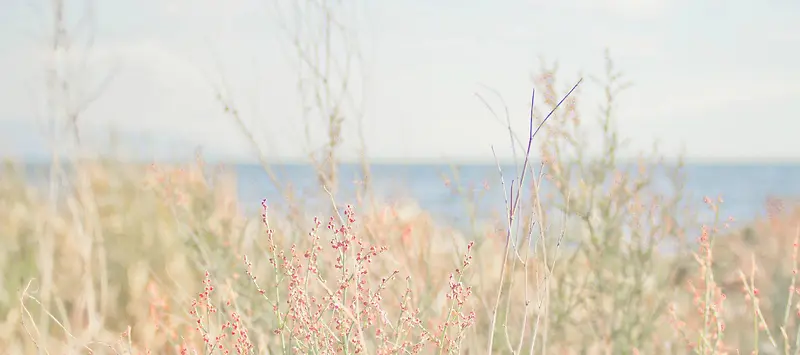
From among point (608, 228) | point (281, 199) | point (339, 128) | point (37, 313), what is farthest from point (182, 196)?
point (608, 228)

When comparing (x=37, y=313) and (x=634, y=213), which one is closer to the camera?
(x=634, y=213)

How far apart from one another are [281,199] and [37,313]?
1608 mm

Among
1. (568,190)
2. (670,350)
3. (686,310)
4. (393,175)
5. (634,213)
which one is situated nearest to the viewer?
(568,190)

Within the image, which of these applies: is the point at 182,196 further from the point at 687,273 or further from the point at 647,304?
the point at 687,273

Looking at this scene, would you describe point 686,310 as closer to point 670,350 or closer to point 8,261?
point 670,350

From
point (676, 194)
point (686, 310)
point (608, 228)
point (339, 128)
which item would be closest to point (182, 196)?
point (339, 128)

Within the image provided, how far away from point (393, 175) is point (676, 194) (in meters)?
1.24

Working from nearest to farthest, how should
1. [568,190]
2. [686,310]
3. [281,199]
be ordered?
[568,190] < [281,199] < [686,310]

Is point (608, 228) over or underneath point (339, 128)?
underneath

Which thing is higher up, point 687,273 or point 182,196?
point 182,196

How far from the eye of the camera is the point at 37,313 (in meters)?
3.94

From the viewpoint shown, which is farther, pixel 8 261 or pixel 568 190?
pixel 8 261

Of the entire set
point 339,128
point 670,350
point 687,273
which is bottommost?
point 670,350

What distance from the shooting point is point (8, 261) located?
14.4 feet
